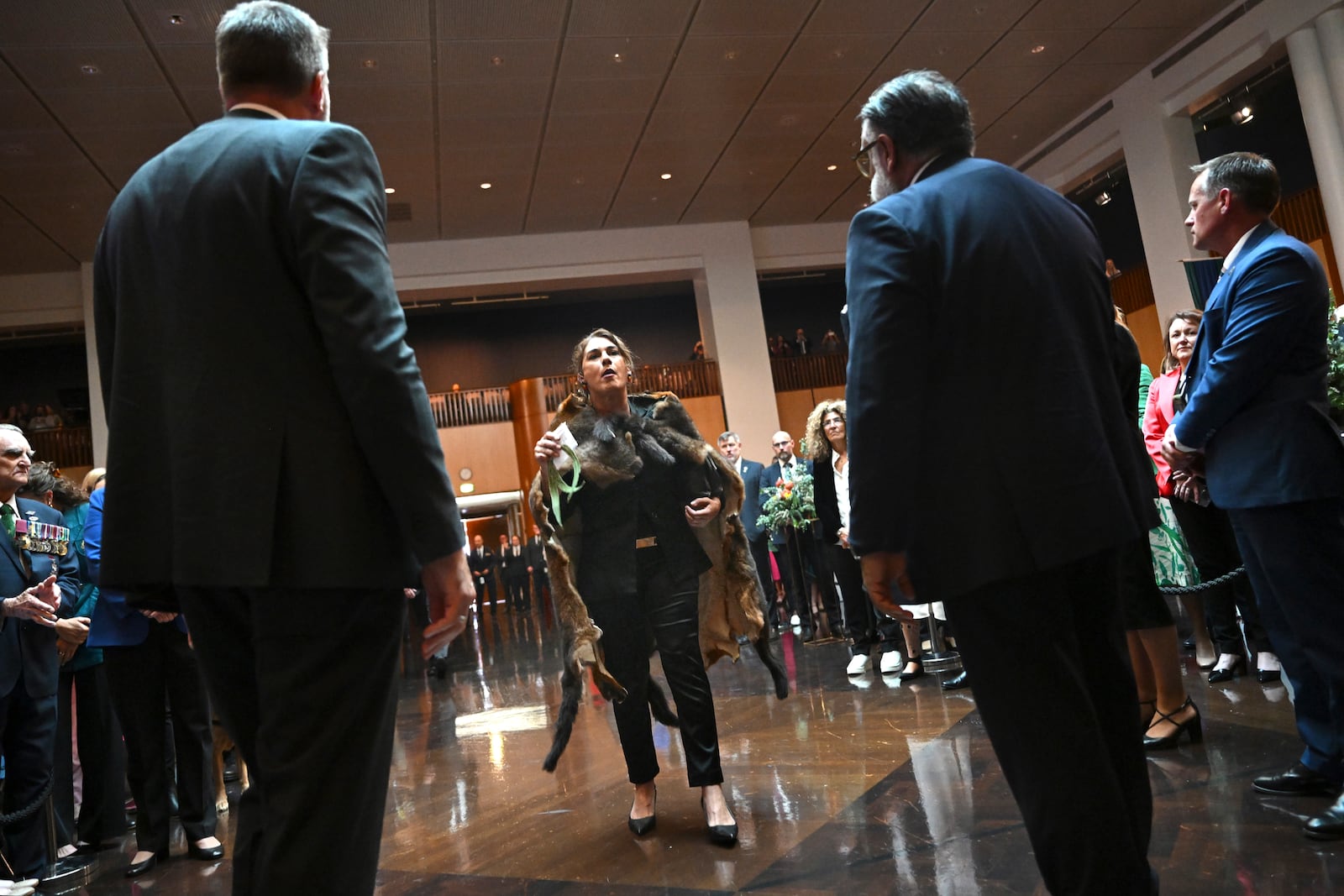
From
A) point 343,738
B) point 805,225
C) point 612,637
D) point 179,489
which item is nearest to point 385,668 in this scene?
point 343,738

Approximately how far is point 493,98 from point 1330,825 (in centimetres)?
1038

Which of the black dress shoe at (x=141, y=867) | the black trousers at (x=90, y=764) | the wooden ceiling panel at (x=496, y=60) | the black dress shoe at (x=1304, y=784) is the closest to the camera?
the black dress shoe at (x=1304, y=784)

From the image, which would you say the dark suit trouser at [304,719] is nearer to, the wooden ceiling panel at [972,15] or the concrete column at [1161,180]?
the wooden ceiling panel at [972,15]

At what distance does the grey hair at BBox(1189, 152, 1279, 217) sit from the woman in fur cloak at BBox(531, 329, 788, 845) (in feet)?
5.60

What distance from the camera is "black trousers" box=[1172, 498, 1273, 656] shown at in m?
4.32

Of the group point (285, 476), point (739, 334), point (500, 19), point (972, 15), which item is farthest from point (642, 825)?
point (739, 334)

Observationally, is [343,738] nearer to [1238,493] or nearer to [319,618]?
[319,618]

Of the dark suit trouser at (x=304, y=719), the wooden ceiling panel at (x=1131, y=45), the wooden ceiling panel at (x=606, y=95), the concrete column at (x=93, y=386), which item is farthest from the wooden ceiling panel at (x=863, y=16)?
the concrete column at (x=93, y=386)

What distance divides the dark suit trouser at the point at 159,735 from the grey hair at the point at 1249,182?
3859 mm

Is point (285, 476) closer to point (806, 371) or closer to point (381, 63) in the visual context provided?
point (381, 63)

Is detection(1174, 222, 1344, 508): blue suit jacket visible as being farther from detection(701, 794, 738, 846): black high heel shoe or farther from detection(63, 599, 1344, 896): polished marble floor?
detection(701, 794, 738, 846): black high heel shoe

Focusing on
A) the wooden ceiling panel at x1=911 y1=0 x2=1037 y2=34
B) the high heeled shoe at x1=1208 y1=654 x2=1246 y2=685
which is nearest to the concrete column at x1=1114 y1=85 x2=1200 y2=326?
the wooden ceiling panel at x1=911 y1=0 x2=1037 y2=34

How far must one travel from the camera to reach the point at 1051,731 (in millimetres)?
1595

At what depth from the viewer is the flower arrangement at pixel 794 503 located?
7867mm
